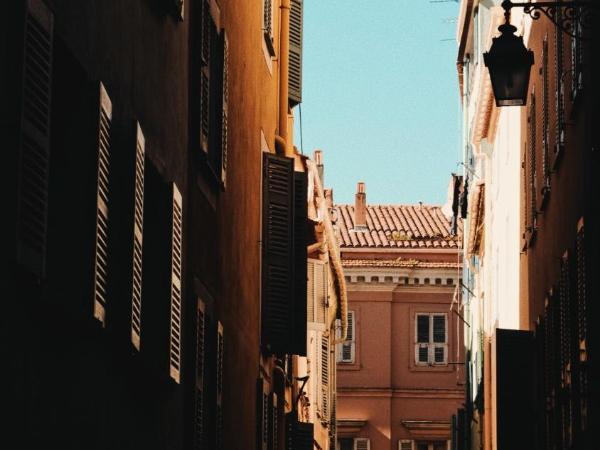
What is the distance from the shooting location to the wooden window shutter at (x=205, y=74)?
1355 centimetres

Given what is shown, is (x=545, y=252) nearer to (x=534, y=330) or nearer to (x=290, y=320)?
(x=534, y=330)

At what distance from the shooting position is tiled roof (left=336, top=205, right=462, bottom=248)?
56.6 metres

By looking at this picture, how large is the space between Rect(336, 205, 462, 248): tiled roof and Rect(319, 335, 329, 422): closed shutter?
17366mm

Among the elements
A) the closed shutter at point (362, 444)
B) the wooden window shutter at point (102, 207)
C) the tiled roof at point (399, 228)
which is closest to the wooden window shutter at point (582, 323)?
the wooden window shutter at point (102, 207)

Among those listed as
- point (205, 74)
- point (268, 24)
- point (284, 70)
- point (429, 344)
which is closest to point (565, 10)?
point (205, 74)

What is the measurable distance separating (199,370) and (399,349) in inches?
1690

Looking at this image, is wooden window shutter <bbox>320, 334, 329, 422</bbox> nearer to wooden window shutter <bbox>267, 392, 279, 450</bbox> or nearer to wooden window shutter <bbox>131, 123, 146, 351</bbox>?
wooden window shutter <bbox>267, 392, 279, 450</bbox>

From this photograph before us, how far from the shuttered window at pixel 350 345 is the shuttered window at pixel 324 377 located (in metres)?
18.0

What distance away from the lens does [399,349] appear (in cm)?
5591

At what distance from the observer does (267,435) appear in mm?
20344

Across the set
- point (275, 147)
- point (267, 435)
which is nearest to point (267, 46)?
point (275, 147)

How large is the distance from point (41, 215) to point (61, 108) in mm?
1306

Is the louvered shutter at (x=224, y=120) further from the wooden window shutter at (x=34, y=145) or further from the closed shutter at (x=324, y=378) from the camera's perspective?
the closed shutter at (x=324, y=378)

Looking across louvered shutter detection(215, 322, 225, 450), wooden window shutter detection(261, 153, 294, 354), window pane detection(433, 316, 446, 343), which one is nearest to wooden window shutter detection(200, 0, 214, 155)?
louvered shutter detection(215, 322, 225, 450)
